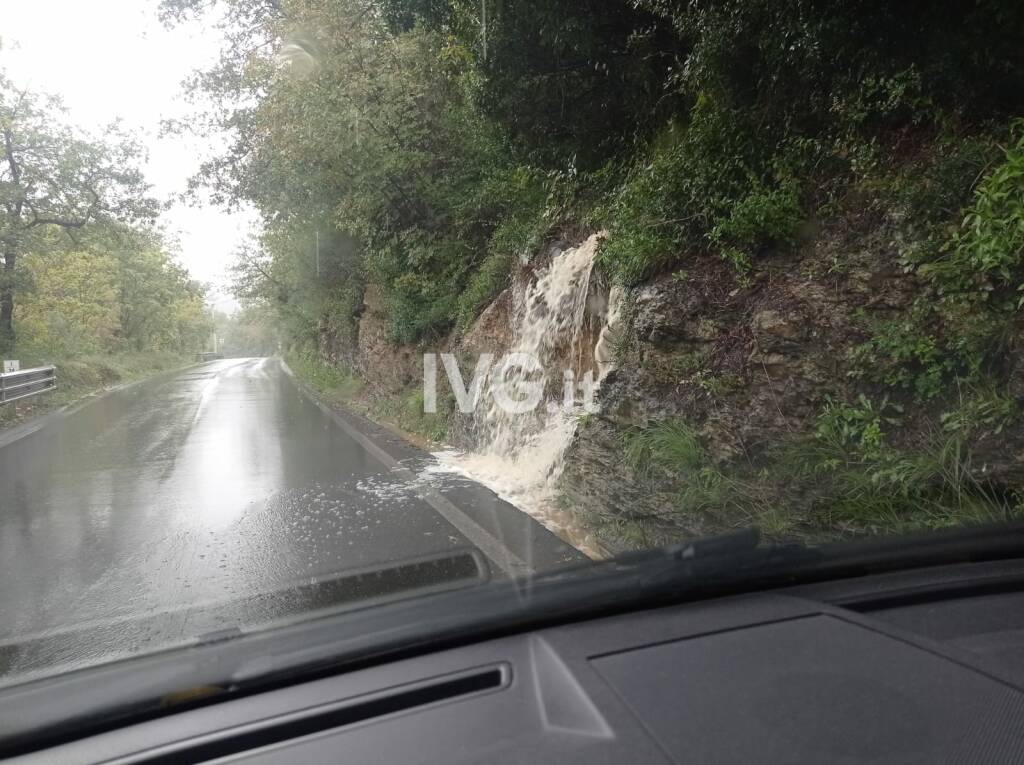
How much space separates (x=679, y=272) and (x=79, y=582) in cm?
512

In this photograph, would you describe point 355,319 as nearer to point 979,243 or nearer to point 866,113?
point 866,113

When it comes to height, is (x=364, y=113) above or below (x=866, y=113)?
above

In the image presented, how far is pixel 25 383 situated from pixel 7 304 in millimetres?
9241

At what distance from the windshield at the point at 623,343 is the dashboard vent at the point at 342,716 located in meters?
0.61

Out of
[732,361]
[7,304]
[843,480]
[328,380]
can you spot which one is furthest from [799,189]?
[7,304]

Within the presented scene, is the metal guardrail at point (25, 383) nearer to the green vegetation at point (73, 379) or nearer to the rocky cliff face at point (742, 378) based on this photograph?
the green vegetation at point (73, 379)

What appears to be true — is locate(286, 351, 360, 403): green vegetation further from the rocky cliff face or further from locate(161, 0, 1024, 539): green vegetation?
the rocky cliff face

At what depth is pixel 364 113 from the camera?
12.8 m

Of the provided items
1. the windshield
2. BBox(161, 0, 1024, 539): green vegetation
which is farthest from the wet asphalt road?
BBox(161, 0, 1024, 539): green vegetation

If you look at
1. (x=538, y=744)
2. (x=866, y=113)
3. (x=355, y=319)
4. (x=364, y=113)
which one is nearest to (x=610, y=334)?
(x=866, y=113)

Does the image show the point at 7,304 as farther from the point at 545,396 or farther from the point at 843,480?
the point at 843,480

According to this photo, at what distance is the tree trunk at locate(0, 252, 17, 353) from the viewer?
78.0 ft

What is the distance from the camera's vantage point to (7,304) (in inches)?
993

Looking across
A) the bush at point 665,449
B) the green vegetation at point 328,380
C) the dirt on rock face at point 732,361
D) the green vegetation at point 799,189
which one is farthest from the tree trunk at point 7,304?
the bush at point 665,449
